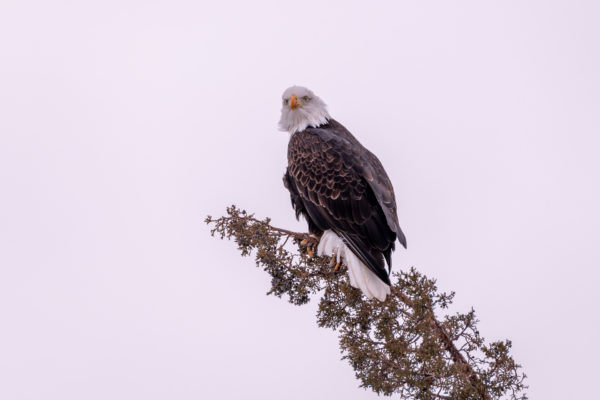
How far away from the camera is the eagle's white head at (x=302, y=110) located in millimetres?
7414

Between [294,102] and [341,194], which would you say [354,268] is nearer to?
[341,194]

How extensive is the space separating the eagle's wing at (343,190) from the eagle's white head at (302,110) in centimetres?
25

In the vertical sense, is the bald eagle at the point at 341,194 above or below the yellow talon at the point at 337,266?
above

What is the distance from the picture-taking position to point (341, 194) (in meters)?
6.49

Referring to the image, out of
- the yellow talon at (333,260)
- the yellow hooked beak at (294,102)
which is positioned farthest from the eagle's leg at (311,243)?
the yellow hooked beak at (294,102)

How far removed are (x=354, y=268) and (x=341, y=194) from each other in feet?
2.70

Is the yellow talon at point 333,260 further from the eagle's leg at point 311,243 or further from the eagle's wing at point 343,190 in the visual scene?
the eagle's leg at point 311,243

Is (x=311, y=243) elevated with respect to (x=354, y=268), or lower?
elevated

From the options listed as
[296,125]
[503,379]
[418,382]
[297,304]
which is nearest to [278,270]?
[297,304]

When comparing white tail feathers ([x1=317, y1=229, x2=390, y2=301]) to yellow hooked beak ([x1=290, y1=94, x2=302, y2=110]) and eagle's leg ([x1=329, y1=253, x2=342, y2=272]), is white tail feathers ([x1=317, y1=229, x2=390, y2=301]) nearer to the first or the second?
eagle's leg ([x1=329, y1=253, x2=342, y2=272])

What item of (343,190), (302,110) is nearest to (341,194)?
(343,190)

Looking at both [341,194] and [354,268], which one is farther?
[341,194]

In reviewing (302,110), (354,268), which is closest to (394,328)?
(354,268)

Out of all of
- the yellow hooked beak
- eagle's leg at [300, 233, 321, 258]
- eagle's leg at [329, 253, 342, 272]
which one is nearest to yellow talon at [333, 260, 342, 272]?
eagle's leg at [329, 253, 342, 272]
